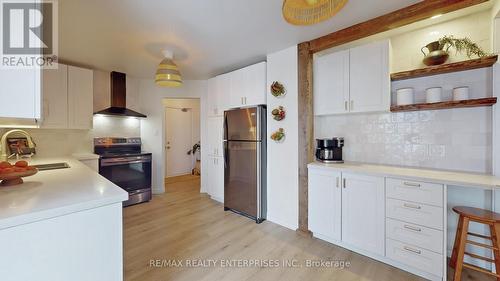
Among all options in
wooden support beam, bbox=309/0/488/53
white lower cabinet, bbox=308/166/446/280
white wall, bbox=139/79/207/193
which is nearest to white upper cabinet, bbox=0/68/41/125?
white lower cabinet, bbox=308/166/446/280

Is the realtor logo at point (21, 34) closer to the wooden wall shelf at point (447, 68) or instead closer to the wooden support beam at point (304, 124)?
the wooden support beam at point (304, 124)

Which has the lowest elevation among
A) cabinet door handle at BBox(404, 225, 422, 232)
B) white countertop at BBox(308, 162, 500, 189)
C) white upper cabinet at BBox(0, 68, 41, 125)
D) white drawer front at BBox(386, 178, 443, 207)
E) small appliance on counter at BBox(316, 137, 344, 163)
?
cabinet door handle at BBox(404, 225, 422, 232)

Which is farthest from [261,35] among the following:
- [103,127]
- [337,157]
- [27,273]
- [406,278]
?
[103,127]

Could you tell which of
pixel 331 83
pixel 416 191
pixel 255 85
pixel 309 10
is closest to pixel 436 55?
pixel 331 83

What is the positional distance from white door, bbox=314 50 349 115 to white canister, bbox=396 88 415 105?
1.65 ft

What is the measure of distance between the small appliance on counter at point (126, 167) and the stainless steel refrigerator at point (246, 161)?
5.10 feet

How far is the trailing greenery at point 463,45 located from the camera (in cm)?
188

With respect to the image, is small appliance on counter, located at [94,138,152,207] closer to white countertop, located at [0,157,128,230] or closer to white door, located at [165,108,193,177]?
white door, located at [165,108,193,177]

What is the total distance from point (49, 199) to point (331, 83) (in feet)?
8.61

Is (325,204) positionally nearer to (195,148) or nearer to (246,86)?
(246,86)

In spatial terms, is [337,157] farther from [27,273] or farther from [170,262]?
[27,273]

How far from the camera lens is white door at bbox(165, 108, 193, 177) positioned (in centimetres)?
597

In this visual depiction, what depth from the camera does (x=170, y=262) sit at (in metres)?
1.99

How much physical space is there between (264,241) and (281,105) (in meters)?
1.67
